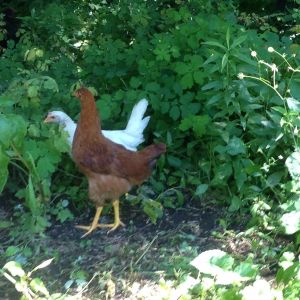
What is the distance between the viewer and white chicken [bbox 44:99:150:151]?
4773 mm

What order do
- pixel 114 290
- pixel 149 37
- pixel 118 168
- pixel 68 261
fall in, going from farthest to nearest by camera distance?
pixel 149 37 → pixel 118 168 → pixel 68 261 → pixel 114 290

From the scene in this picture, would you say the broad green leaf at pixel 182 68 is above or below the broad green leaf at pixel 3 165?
above

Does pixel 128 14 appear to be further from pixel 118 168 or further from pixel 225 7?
pixel 118 168

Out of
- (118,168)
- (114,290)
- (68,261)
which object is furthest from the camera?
(118,168)

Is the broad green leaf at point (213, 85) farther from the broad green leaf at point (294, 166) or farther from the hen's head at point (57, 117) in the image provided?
the hen's head at point (57, 117)

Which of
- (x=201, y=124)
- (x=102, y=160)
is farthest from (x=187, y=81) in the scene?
(x=102, y=160)

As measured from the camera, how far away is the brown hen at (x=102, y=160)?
453cm

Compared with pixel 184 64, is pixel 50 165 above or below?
below

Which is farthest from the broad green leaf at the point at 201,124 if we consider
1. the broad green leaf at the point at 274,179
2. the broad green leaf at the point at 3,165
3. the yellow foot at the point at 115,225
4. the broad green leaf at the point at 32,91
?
the broad green leaf at the point at 3,165

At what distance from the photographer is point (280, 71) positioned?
16.4ft

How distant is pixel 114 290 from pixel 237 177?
1.25m

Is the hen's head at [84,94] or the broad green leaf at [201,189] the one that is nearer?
the hen's head at [84,94]

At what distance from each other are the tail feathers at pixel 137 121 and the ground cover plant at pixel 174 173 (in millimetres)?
148

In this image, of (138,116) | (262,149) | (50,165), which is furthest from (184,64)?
(50,165)
